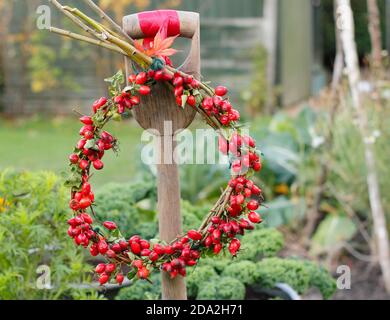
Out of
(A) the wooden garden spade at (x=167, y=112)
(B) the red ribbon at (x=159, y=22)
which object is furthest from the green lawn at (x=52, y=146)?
(B) the red ribbon at (x=159, y=22)

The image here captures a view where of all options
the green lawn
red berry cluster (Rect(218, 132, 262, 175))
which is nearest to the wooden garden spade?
red berry cluster (Rect(218, 132, 262, 175))

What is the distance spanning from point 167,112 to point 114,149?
6.4 inches

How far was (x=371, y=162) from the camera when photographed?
3688mm

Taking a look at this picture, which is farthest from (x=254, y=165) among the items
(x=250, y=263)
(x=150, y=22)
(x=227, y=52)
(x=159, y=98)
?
(x=227, y=52)

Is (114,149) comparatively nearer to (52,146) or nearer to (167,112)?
(167,112)

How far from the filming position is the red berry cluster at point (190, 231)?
186 cm

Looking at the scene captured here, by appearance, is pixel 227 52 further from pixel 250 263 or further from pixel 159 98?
pixel 159 98

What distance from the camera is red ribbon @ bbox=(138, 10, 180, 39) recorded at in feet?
6.19

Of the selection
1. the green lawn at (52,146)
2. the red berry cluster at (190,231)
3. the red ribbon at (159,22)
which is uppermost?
the green lawn at (52,146)

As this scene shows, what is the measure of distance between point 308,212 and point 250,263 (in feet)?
6.64

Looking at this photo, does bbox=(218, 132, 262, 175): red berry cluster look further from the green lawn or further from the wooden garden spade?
the green lawn

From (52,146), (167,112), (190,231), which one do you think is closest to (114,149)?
(167,112)

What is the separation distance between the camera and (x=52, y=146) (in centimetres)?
752

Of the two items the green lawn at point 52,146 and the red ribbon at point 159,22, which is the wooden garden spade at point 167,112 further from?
the green lawn at point 52,146
